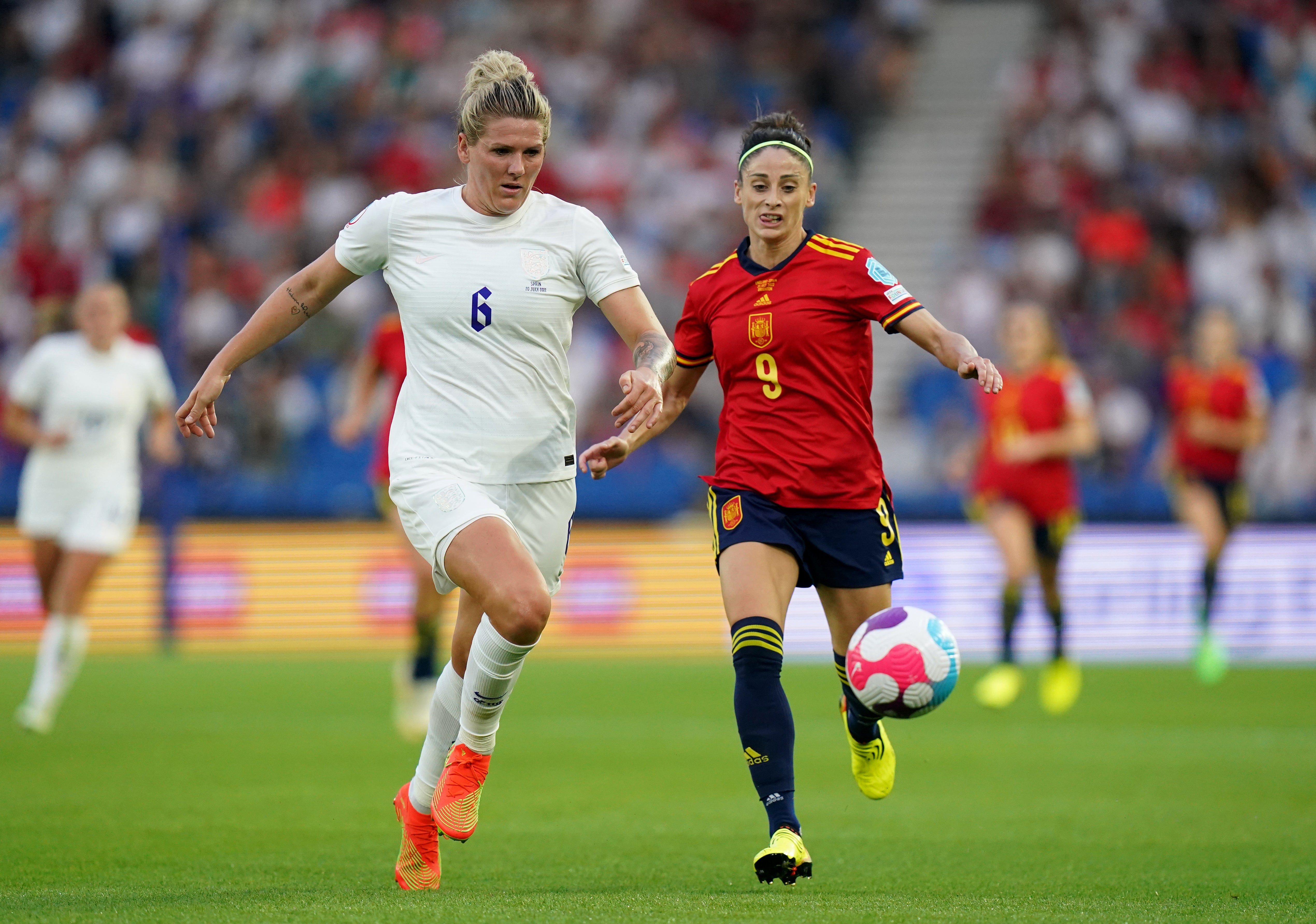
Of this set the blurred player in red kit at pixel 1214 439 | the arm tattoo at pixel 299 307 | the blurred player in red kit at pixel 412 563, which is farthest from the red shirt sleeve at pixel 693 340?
the blurred player in red kit at pixel 1214 439

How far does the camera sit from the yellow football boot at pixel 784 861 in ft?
18.4

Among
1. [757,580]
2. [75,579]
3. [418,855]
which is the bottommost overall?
[418,855]

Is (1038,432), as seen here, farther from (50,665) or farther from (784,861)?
(784,861)

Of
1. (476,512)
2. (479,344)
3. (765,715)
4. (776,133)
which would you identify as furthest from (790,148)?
(765,715)

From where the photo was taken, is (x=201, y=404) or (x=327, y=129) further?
(x=327, y=129)

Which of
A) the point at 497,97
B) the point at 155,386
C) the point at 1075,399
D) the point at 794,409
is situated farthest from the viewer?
the point at 1075,399

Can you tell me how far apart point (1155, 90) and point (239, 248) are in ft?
38.9

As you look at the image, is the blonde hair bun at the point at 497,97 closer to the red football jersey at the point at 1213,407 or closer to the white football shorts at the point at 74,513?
the white football shorts at the point at 74,513

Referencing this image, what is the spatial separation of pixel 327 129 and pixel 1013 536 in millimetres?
13047

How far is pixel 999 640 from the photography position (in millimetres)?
15898

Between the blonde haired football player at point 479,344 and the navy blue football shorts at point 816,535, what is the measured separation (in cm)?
Answer: 67

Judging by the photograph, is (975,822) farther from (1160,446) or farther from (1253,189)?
(1253,189)

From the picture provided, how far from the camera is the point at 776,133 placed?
21.0ft

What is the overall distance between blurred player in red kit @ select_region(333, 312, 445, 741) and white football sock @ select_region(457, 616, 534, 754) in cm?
451
